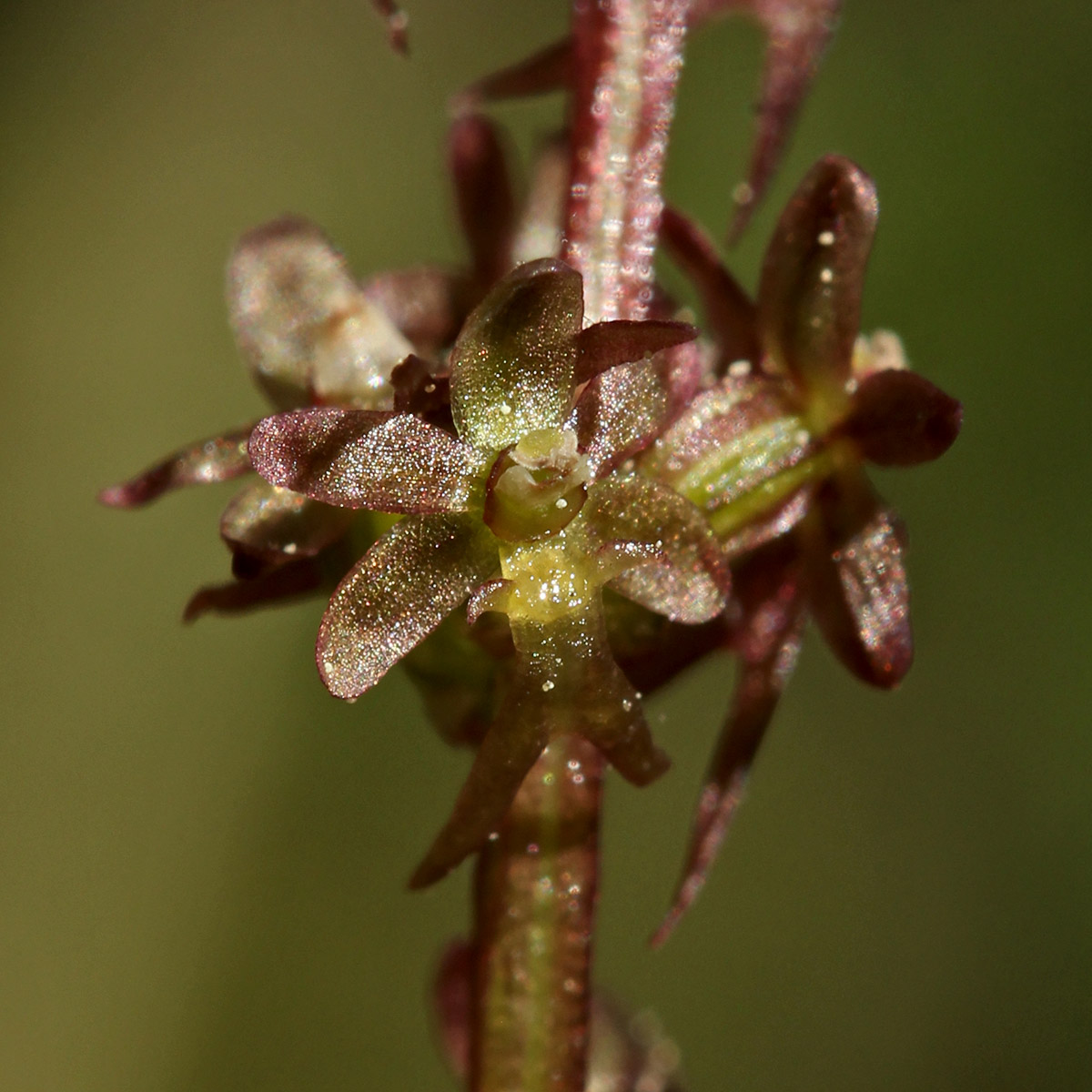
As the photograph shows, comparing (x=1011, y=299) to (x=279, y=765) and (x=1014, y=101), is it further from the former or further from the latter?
(x=279, y=765)

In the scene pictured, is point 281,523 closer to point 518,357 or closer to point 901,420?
point 518,357

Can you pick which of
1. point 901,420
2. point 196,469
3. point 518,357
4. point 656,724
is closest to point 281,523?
point 196,469

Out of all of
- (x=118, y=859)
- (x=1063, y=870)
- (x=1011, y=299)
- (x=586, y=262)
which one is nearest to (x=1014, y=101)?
(x=1011, y=299)

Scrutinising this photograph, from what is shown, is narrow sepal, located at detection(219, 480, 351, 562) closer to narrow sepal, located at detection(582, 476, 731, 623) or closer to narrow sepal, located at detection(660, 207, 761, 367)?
narrow sepal, located at detection(582, 476, 731, 623)

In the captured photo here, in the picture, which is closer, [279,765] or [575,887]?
[575,887]

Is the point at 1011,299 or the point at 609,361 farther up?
the point at 1011,299

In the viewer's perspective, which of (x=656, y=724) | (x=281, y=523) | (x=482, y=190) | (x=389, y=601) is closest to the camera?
(x=389, y=601)
